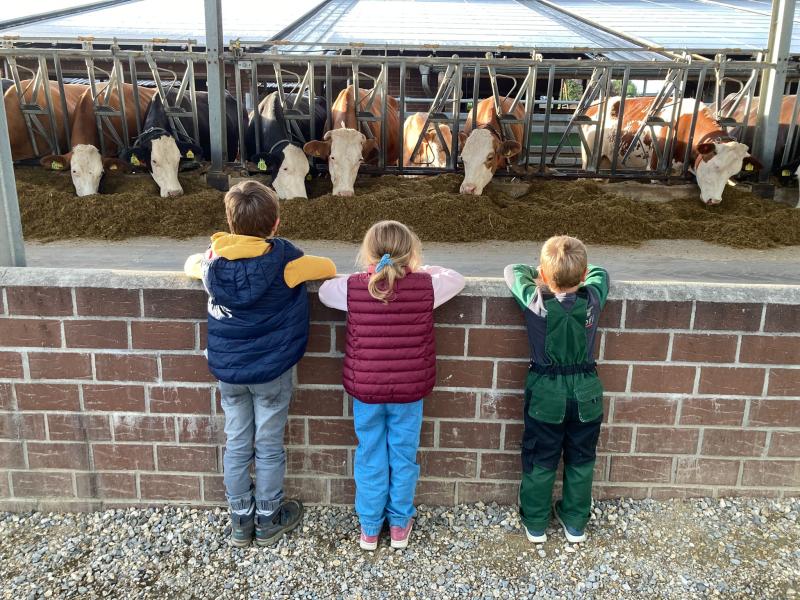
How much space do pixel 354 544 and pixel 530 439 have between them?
79 centimetres

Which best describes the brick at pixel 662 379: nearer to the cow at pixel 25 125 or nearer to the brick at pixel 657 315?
the brick at pixel 657 315

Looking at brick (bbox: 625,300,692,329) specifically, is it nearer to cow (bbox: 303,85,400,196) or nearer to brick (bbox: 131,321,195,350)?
brick (bbox: 131,321,195,350)

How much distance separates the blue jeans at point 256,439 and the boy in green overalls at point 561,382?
95 centimetres

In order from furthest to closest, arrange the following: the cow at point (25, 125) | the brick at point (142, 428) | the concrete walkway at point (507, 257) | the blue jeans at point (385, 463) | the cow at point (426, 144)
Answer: the cow at point (426, 144)
the cow at point (25, 125)
the concrete walkway at point (507, 257)
the brick at point (142, 428)
the blue jeans at point (385, 463)

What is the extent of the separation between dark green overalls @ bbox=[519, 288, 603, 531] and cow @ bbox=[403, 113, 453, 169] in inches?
226

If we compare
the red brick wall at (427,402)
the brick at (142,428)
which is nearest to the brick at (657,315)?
the red brick wall at (427,402)

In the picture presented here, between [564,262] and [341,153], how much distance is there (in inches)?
195

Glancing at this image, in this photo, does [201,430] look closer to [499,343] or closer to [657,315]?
[499,343]

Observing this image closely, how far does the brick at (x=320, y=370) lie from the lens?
9.89 ft

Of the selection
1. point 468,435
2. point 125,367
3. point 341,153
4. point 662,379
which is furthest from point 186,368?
point 341,153

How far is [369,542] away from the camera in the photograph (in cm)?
289

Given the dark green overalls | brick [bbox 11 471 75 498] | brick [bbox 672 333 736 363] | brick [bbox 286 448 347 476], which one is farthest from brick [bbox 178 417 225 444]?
brick [bbox 672 333 736 363]

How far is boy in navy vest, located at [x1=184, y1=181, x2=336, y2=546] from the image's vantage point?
2658 mm

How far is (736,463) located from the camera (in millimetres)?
3150
